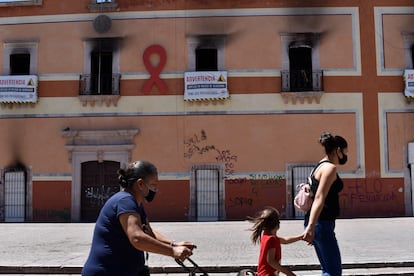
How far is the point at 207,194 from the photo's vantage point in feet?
71.8

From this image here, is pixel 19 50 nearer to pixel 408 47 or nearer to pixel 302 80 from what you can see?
pixel 302 80

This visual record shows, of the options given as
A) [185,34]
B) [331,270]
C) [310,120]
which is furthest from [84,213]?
[331,270]

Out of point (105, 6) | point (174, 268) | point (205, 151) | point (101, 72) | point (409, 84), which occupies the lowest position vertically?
point (174, 268)

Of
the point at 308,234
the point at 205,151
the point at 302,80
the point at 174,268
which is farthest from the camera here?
the point at 302,80

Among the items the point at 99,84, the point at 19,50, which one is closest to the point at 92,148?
the point at 99,84

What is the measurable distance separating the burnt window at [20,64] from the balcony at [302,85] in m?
10.4

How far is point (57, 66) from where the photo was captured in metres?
22.9

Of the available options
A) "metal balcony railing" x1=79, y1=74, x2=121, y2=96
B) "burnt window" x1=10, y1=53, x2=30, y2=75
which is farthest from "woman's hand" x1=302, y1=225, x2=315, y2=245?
"burnt window" x1=10, y1=53, x2=30, y2=75

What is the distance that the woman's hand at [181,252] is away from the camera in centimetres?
379

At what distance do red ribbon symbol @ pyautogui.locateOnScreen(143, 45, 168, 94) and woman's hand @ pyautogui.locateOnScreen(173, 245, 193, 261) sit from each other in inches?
741

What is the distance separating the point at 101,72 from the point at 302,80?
8039 millimetres

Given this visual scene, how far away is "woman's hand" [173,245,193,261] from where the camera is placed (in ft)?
12.4

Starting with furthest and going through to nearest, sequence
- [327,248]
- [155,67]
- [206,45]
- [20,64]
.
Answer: [20,64], [155,67], [206,45], [327,248]

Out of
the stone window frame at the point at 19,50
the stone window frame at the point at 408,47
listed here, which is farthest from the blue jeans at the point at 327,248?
the stone window frame at the point at 19,50
